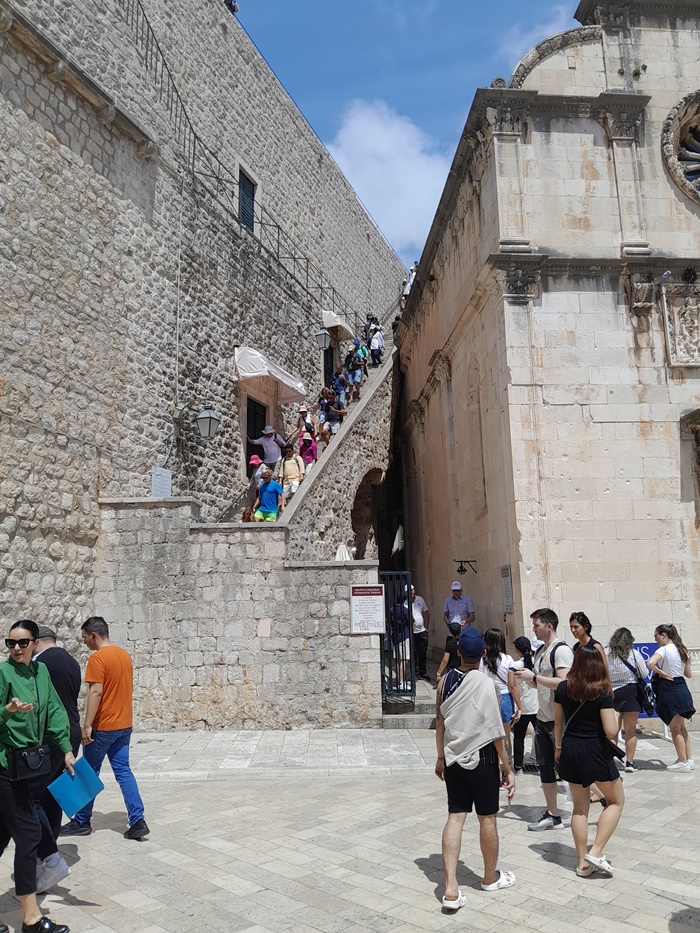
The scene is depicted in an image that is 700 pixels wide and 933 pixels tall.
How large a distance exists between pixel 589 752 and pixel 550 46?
11322 mm

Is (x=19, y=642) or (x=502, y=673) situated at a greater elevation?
(x=19, y=642)

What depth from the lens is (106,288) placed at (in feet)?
39.8

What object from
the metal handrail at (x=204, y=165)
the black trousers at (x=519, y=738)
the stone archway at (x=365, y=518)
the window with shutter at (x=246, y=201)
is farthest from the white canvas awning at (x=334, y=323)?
the black trousers at (x=519, y=738)

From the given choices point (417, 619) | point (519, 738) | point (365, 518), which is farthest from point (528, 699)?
point (365, 518)

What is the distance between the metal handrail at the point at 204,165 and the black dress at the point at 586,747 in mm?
13810

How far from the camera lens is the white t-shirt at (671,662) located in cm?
833

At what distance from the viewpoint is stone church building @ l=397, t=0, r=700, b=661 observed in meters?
10.7

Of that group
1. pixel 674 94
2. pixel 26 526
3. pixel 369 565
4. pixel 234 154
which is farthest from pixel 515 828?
pixel 234 154

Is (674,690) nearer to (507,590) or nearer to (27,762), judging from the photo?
(507,590)

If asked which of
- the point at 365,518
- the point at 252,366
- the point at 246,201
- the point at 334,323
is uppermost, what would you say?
the point at 246,201

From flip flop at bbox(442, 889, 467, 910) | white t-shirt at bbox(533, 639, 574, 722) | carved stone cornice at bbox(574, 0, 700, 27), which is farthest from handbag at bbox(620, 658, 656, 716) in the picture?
carved stone cornice at bbox(574, 0, 700, 27)

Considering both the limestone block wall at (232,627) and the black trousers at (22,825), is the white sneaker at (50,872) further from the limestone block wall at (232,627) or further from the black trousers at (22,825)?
the limestone block wall at (232,627)

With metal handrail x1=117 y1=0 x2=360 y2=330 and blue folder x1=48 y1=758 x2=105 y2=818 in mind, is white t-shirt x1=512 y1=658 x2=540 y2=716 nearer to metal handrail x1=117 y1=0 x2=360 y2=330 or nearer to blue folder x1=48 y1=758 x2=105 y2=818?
blue folder x1=48 y1=758 x2=105 y2=818

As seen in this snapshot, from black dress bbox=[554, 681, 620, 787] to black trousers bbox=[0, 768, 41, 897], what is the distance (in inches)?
132
